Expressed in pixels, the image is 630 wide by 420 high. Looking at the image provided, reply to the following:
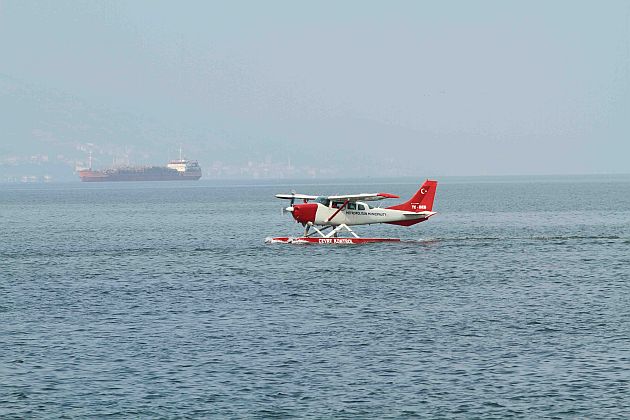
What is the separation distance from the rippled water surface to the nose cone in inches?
89.6

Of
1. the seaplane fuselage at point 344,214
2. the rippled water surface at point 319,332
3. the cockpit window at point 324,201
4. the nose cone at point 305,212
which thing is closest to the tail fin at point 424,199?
the seaplane fuselage at point 344,214

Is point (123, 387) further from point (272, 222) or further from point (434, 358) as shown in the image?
point (272, 222)

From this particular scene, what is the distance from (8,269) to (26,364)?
32.3 metres

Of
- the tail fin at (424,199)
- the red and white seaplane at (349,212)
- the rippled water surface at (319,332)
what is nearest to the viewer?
the rippled water surface at (319,332)

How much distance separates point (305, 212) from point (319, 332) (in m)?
34.2

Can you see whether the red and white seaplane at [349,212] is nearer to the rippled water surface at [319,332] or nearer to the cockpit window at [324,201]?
the cockpit window at [324,201]

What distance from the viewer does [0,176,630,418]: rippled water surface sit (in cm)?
2828

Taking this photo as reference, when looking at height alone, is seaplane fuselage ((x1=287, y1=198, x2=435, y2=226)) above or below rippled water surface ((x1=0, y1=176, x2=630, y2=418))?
above

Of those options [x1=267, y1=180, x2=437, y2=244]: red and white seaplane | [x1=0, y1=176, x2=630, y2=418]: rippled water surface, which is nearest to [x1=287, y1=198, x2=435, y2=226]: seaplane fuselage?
[x1=267, y1=180, x2=437, y2=244]: red and white seaplane

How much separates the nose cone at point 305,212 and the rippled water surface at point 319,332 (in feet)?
7.46

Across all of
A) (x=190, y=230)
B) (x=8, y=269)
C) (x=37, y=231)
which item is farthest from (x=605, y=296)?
(x=37, y=231)

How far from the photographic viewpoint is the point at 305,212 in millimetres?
71938

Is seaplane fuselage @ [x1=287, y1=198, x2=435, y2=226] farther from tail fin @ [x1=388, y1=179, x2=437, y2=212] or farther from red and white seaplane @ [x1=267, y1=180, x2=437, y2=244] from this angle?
tail fin @ [x1=388, y1=179, x2=437, y2=212]

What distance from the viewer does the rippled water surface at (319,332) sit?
28.3m
